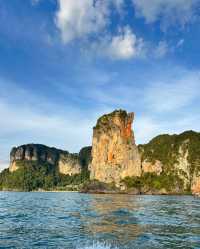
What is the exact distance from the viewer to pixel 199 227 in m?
36.8

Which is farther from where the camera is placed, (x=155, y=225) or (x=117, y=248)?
(x=155, y=225)

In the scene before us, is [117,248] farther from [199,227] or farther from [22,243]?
[199,227]

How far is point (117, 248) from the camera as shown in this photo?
24703 mm

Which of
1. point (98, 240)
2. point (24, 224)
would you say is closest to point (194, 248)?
point (98, 240)

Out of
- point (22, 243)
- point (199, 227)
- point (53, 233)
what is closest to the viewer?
point (22, 243)

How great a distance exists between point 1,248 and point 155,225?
1825 cm

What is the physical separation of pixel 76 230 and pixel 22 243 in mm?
7659

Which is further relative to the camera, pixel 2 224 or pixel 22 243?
pixel 2 224

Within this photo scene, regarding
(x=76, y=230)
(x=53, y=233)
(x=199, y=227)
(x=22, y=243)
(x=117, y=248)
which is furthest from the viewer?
A: (x=199, y=227)

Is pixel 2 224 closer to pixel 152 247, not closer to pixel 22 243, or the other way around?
pixel 22 243

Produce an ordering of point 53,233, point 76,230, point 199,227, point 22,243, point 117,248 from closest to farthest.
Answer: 1. point 117,248
2. point 22,243
3. point 53,233
4. point 76,230
5. point 199,227

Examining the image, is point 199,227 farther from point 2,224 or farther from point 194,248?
point 2,224

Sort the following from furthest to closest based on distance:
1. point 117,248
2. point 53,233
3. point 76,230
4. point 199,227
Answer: point 199,227
point 76,230
point 53,233
point 117,248

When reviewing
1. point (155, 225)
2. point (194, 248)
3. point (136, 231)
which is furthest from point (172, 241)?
point (155, 225)
